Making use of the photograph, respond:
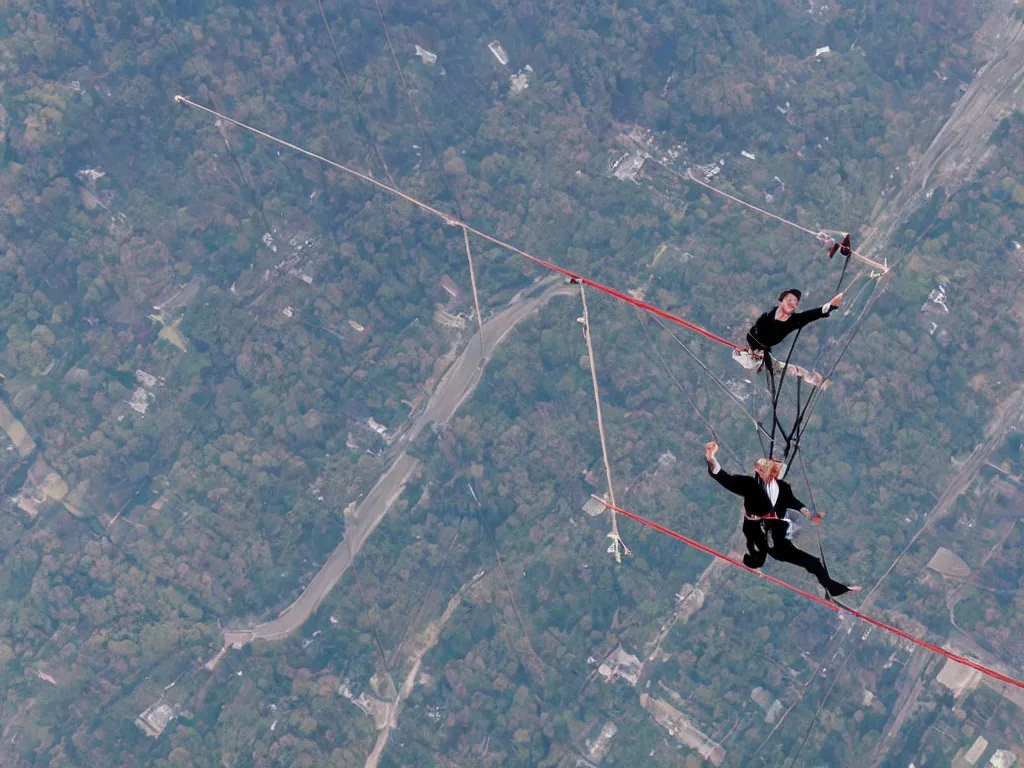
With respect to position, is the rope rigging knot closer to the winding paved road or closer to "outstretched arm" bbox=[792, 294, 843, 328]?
"outstretched arm" bbox=[792, 294, 843, 328]

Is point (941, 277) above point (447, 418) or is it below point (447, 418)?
above

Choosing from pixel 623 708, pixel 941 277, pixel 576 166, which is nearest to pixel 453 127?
pixel 576 166

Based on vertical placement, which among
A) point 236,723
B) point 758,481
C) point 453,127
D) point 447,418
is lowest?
point 236,723

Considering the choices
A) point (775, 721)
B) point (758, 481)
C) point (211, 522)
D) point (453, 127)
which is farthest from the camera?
point (453, 127)

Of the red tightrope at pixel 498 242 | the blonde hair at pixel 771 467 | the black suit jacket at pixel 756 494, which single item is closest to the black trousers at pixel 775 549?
the black suit jacket at pixel 756 494

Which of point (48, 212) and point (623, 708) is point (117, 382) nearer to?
point (48, 212)

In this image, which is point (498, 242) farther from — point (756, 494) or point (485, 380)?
point (756, 494)
